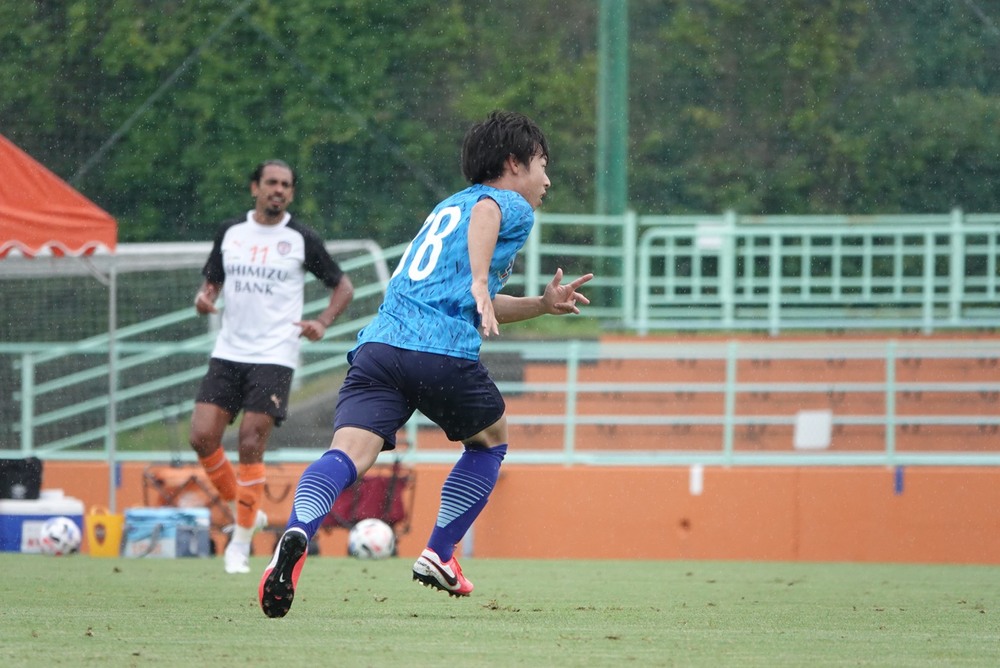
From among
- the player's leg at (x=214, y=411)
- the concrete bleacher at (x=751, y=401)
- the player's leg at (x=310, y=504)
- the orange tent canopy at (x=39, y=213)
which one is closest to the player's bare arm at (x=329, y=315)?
the player's leg at (x=214, y=411)

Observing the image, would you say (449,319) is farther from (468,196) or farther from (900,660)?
(900,660)

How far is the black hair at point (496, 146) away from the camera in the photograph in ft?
15.5

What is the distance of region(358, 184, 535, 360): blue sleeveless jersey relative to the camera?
14.7 ft

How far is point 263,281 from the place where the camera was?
24.4 feet

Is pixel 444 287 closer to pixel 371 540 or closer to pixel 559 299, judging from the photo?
pixel 559 299

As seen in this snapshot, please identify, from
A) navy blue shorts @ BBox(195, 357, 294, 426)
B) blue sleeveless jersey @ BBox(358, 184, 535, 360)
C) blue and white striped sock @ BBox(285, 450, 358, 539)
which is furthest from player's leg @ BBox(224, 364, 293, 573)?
blue and white striped sock @ BBox(285, 450, 358, 539)

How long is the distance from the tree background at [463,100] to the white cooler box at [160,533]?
3.55 metres

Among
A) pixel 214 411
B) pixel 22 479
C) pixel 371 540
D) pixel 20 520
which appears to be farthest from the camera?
pixel 22 479

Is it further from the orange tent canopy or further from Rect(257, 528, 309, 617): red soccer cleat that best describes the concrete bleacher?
Rect(257, 528, 309, 617): red soccer cleat

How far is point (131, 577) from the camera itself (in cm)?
651

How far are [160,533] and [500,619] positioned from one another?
168 inches

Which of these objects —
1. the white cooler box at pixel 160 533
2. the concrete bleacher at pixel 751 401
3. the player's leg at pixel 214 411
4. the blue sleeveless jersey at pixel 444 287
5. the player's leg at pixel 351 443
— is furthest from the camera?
the concrete bleacher at pixel 751 401

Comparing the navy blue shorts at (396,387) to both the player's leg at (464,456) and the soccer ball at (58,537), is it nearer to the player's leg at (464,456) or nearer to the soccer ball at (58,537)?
the player's leg at (464,456)

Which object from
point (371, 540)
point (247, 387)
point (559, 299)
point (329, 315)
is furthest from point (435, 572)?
point (371, 540)
